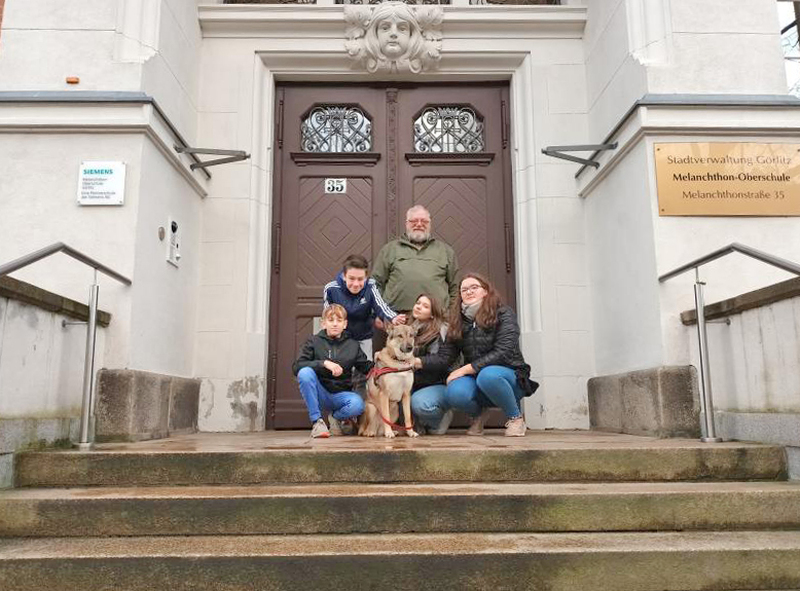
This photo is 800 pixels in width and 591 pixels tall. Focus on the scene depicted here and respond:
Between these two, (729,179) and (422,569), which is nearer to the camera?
(422,569)

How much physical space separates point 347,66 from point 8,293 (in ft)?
13.8

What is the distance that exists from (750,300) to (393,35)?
13.7 feet

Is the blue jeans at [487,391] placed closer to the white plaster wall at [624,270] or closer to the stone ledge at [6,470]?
the white plaster wall at [624,270]

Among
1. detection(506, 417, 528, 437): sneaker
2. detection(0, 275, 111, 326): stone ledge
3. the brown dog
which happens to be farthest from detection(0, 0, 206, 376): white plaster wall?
detection(506, 417, 528, 437): sneaker

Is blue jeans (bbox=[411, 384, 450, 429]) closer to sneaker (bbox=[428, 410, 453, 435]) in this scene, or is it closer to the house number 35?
sneaker (bbox=[428, 410, 453, 435])

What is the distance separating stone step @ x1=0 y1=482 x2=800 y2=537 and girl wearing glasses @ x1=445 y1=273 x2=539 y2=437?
5.76ft

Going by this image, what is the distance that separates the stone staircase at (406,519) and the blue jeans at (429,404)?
1.03 m

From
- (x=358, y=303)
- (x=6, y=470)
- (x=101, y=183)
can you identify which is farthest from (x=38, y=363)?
(x=358, y=303)

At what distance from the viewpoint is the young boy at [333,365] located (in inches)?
187

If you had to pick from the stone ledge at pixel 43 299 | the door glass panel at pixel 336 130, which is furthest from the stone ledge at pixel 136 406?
the door glass panel at pixel 336 130

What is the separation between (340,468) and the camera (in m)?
3.32

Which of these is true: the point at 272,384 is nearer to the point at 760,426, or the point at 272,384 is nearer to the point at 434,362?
the point at 434,362

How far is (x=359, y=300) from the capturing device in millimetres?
5172

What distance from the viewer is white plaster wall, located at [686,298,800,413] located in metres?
3.61
